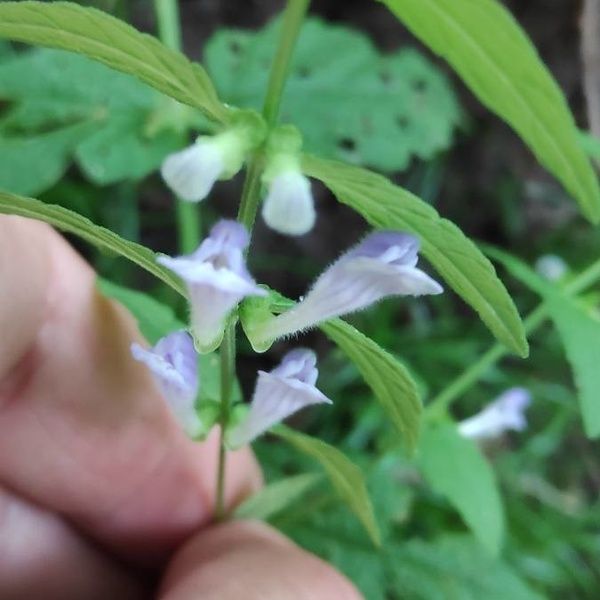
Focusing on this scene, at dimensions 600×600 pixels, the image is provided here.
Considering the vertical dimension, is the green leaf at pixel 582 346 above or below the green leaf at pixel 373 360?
below

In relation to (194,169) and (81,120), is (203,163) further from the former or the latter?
(81,120)

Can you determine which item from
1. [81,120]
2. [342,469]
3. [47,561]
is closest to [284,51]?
[342,469]

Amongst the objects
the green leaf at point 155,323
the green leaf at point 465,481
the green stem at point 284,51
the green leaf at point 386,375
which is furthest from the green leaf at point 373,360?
the green leaf at point 465,481

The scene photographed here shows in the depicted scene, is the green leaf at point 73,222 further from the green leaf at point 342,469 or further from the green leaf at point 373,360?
the green leaf at point 342,469

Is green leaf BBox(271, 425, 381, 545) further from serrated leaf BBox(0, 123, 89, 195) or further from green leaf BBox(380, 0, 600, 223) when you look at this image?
serrated leaf BBox(0, 123, 89, 195)

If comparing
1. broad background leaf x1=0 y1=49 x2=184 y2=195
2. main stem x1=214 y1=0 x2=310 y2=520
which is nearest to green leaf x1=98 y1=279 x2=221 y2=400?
main stem x1=214 y1=0 x2=310 y2=520

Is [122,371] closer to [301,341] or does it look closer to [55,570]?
[55,570]

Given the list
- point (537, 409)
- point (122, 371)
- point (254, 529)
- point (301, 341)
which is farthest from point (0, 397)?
point (537, 409)
